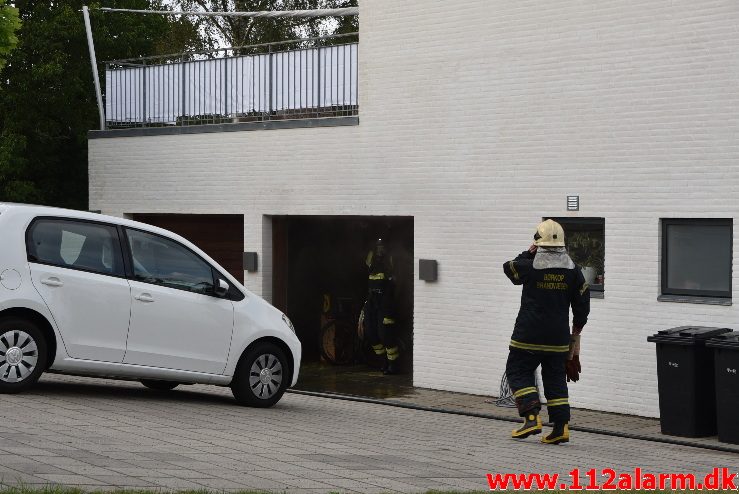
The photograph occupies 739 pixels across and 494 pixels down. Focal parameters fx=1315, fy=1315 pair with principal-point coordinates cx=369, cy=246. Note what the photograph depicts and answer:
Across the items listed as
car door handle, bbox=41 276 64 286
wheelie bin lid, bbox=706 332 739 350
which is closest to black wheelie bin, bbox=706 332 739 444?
wheelie bin lid, bbox=706 332 739 350

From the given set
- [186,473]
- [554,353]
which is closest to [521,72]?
[554,353]

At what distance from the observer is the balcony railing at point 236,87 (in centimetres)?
1859

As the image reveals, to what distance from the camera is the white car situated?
11.5m

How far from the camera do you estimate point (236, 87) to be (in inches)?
781

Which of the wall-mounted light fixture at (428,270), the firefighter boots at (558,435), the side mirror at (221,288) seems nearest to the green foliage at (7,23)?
the wall-mounted light fixture at (428,270)

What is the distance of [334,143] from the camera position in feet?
59.3

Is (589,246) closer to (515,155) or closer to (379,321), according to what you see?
(515,155)

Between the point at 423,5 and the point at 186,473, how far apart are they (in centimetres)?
1009

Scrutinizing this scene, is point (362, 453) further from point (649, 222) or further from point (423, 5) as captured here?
point (423, 5)

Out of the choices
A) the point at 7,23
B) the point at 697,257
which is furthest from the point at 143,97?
the point at 697,257

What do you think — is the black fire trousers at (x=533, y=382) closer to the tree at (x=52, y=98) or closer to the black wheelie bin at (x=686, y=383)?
the black wheelie bin at (x=686, y=383)

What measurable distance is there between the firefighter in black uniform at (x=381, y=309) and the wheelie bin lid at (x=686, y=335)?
5623 millimetres

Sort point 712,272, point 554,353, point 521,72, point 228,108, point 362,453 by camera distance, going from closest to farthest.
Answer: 1. point 362,453
2. point 554,353
3. point 712,272
4. point 521,72
5. point 228,108

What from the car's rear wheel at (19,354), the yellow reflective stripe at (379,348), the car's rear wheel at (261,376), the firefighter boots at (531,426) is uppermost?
the car's rear wheel at (19,354)
